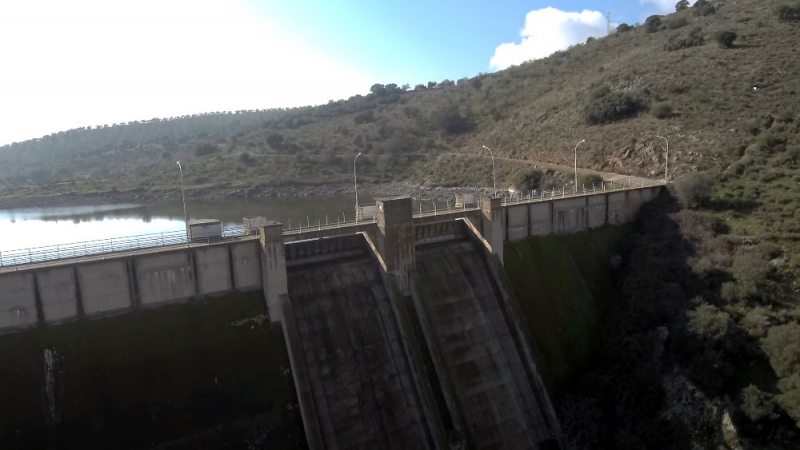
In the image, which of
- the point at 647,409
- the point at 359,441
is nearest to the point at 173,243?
the point at 359,441

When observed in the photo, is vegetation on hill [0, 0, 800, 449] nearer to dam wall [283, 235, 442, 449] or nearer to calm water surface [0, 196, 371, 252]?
dam wall [283, 235, 442, 449]

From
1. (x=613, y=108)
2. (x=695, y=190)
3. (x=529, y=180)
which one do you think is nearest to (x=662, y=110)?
(x=613, y=108)

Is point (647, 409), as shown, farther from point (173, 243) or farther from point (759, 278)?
point (173, 243)

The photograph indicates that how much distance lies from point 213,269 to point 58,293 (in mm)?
5017

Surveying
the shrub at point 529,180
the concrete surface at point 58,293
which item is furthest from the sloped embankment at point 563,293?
the shrub at point 529,180

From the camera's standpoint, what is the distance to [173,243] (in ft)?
71.2

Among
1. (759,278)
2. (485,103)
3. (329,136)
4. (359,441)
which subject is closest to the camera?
(359,441)

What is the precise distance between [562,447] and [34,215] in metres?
74.0

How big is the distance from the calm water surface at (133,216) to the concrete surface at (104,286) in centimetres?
2852

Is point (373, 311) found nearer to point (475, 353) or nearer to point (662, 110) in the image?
point (475, 353)

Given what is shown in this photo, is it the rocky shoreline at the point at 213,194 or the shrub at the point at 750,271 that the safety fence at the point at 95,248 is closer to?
the shrub at the point at 750,271

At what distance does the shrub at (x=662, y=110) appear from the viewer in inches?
1983

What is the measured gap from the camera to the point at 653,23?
81375mm

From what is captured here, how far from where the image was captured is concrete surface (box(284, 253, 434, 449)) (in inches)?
795
